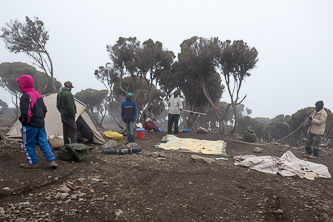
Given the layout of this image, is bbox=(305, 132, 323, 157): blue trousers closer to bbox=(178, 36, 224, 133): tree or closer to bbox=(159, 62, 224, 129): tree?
bbox=(178, 36, 224, 133): tree

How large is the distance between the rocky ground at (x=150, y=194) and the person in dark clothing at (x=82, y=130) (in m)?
1.81

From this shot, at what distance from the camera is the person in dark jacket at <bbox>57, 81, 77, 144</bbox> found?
4637 millimetres

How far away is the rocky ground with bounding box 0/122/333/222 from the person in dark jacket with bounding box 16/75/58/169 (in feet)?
1.03

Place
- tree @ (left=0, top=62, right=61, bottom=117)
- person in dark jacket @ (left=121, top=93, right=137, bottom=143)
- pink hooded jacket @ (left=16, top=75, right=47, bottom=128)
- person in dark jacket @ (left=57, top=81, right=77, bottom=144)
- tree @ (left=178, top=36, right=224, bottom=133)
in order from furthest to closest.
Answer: tree @ (left=0, top=62, right=61, bottom=117) < tree @ (left=178, top=36, right=224, bottom=133) < person in dark jacket @ (left=121, top=93, right=137, bottom=143) < person in dark jacket @ (left=57, top=81, right=77, bottom=144) < pink hooded jacket @ (left=16, top=75, right=47, bottom=128)

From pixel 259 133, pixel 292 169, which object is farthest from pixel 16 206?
pixel 259 133

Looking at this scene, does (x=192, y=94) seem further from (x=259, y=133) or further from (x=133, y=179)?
(x=133, y=179)

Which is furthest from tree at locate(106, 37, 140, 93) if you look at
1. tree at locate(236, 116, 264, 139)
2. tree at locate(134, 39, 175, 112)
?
tree at locate(236, 116, 264, 139)

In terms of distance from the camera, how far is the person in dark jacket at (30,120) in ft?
10.2

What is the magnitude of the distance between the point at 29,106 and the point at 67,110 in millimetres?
1548

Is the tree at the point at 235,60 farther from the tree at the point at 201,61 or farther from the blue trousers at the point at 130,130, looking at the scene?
the blue trousers at the point at 130,130

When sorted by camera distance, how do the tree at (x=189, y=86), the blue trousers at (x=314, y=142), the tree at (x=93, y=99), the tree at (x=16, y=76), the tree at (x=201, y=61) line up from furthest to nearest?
the tree at (x=93, y=99) < the tree at (x=16, y=76) < the tree at (x=189, y=86) < the tree at (x=201, y=61) < the blue trousers at (x=314, y=142)

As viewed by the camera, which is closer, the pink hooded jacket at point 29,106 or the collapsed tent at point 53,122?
the pink hooded jacket at point 29,106

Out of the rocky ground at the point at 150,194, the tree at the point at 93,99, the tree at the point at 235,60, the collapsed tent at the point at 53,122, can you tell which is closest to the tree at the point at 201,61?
the tree at the point at 235,60

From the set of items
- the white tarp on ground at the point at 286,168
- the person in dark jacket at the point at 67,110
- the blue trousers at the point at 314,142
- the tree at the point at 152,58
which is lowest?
the white tarp on ground at the point at 286,168
